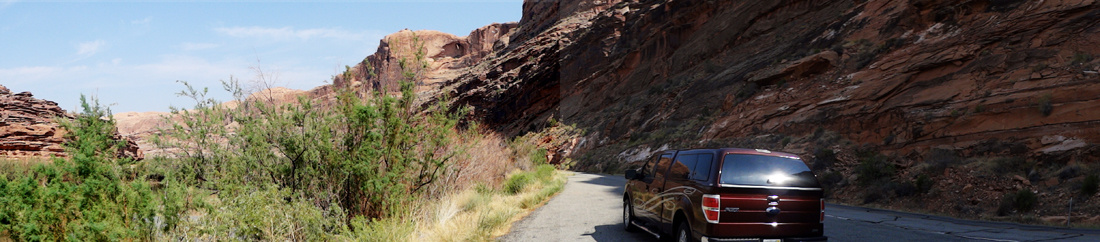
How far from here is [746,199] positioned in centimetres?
648

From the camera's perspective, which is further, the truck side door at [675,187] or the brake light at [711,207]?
the truck side door at [675,187]

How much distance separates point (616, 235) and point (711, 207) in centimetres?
327

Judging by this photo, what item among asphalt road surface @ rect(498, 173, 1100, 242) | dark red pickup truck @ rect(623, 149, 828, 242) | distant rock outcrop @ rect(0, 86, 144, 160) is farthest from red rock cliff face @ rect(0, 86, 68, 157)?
dark red pickup truck @ rect(623, 149, 828, 242)

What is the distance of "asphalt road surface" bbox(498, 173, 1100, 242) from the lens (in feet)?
30.7

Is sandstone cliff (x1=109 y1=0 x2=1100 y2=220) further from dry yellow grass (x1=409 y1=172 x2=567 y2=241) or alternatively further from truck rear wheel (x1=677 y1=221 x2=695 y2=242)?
truck rear wheel (x1=677 y1=221 x2=695 y2=242)

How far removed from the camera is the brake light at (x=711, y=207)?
6.42m

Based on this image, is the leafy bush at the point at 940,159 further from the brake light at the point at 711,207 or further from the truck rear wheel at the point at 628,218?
the brake light at the point at 711,207

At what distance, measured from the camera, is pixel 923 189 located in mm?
16531

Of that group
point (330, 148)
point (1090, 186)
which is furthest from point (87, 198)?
point (1090, 186)

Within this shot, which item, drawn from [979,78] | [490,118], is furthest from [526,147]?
[490,118]

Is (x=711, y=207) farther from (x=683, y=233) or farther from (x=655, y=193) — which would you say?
(x=655, y=193)

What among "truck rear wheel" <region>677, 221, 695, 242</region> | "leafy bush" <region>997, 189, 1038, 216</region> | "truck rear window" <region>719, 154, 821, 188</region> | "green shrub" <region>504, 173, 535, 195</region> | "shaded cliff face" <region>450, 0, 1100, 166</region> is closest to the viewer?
"truck rear window" <region>719, 154, 821, 188</region>

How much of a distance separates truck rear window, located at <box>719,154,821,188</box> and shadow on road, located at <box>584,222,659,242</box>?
255 cm

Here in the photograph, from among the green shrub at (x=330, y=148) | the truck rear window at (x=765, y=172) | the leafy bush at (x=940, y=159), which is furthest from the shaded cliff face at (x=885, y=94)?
the truck rear window at (x=765, y=172)
